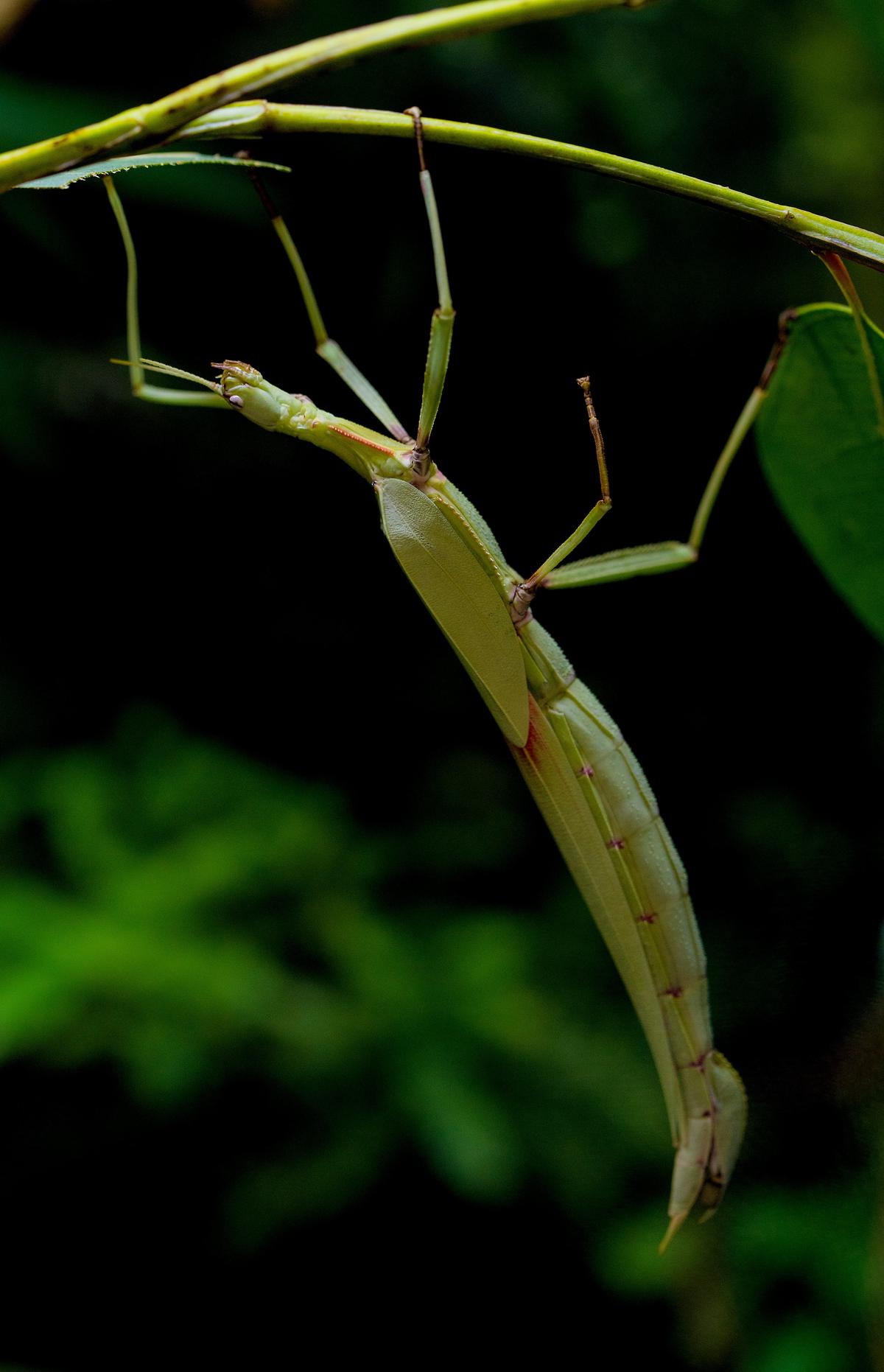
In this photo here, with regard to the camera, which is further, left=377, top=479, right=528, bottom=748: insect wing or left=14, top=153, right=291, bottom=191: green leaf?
left=377, top=479, right=528, bottom=748: insect wing

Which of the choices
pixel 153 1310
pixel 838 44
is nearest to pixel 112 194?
pixel 153 1310

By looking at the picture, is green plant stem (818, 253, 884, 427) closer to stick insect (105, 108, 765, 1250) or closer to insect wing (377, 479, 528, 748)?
stick insect (105, 108, 765, 1250)

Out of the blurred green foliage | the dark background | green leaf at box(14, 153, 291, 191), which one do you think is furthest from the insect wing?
the blurred green foliage

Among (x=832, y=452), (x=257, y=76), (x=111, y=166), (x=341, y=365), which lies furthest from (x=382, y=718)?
(x=257, y=76)

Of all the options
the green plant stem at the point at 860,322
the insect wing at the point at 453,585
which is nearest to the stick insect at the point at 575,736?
the insect wing at the point at 453,585

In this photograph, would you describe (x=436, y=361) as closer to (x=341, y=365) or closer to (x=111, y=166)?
(x=341, y=365)

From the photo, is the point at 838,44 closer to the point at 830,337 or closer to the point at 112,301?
the point at 112,301
